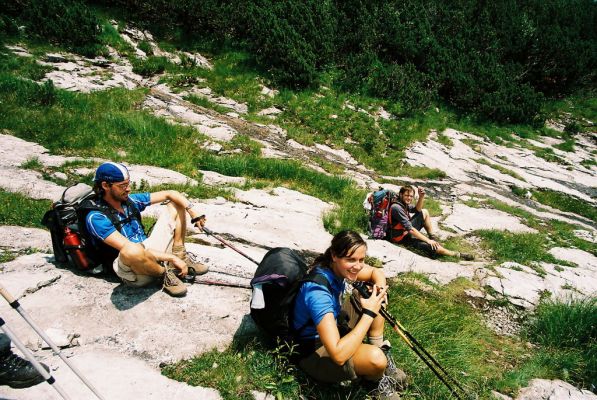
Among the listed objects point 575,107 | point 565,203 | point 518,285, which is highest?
point 575,107

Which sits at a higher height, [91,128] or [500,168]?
[91,128]

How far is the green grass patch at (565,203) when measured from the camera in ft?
41.9

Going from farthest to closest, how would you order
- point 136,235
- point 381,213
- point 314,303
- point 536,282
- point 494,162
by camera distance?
point 494,162
point 381,213
point 536,282
point 136,235
point 314,303

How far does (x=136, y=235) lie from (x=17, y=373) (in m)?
1.93

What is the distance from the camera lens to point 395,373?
12.1 ft

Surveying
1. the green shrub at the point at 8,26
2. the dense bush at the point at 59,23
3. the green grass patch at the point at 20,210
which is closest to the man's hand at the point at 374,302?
the green grass patch at the point at 20,210

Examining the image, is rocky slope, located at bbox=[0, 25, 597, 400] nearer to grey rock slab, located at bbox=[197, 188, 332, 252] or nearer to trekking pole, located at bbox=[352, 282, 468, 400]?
grey rock slab, located at bbox=[197, 188, 332, 252]

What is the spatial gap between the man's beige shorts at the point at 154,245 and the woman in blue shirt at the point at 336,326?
6.51 feet

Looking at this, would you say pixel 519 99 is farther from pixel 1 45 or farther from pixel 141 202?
pixel 1 45

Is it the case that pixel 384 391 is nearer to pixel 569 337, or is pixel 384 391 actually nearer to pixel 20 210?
pixel 569 337

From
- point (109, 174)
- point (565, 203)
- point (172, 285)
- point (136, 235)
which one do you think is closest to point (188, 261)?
point (172, 285)

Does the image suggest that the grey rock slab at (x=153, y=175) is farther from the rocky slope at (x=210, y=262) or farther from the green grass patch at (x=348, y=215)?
the green grass patch at (x=348, y=215)

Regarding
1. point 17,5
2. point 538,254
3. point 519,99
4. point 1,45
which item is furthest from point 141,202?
point 519,99

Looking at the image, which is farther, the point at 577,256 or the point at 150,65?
the point at 150,65
